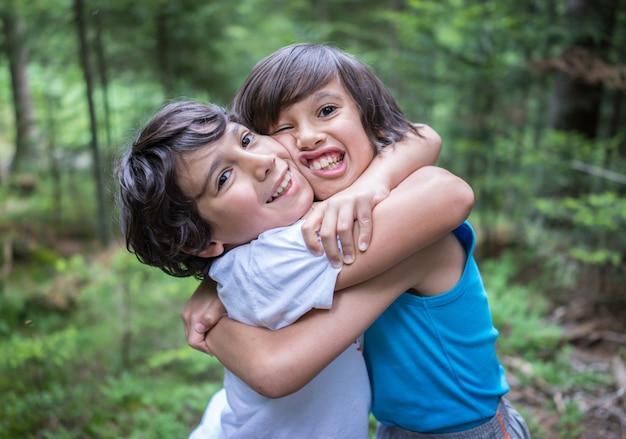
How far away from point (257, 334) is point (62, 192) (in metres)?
9.76

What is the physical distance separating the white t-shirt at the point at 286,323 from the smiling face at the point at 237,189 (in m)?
0.06

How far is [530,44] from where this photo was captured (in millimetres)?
5848

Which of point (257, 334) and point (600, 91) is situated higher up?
point (257, 334)

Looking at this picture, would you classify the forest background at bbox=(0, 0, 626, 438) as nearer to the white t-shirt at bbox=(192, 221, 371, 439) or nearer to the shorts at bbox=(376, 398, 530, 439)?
the white t-shirt at bbox=(192, 221, 371, 439)

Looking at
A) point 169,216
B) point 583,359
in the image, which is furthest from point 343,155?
point 583,359

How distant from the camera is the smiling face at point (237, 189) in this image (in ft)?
4.60

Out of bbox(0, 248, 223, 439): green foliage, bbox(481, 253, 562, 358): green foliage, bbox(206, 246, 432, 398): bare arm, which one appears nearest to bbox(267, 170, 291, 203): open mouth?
bbox(206, 246, 432, 398): bare arm

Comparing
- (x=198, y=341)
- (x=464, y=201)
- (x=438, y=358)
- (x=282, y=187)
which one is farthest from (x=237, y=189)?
(x=438, y=358)

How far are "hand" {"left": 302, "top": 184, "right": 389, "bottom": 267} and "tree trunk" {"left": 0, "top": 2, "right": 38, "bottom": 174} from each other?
7.15 metres

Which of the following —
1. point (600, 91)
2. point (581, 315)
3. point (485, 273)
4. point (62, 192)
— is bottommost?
point (62, 192)

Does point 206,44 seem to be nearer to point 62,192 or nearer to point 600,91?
point 62,192

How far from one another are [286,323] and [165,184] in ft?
1.69

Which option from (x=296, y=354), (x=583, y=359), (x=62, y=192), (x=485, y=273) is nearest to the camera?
(x=296, y=354)

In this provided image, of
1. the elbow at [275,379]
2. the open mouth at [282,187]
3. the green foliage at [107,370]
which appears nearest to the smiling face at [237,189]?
the open mouth at [282,187]
